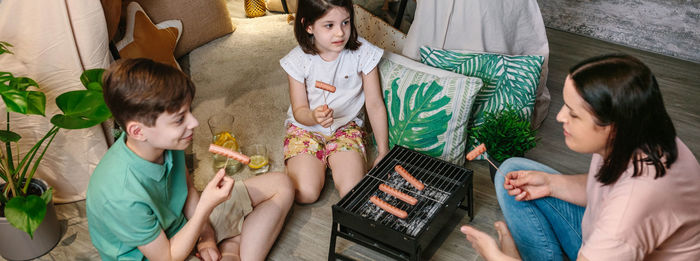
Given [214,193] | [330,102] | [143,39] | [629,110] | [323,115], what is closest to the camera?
[629,110]

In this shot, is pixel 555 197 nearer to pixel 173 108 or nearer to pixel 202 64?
pixel 173 108

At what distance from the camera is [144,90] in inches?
61.5

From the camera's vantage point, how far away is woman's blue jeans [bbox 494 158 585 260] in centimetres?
188

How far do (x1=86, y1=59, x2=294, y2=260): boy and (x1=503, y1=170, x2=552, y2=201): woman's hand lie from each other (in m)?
0.97

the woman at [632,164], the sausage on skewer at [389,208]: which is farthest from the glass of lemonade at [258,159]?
the woman at [632,164]

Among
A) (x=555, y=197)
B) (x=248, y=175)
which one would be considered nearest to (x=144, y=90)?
(x=248, y=175)

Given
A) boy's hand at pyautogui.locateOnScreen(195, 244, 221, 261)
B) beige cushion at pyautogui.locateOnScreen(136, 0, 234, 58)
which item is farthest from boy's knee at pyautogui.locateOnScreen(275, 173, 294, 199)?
beige cushion at pyautogui.locateOnScreen(136, 0, 234, 58)

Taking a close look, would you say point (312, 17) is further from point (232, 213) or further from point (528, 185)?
point (528, 185)

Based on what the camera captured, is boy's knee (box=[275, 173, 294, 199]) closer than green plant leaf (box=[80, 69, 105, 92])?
No

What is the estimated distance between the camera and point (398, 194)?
201 cm

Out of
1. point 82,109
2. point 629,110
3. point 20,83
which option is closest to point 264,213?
point 82,109

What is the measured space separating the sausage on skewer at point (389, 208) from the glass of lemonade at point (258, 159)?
0.79 metres

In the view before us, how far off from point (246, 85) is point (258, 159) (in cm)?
80

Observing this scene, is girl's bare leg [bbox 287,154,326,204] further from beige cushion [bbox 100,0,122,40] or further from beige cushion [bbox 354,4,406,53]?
beige cushion [bbox 100,0,122,40]
